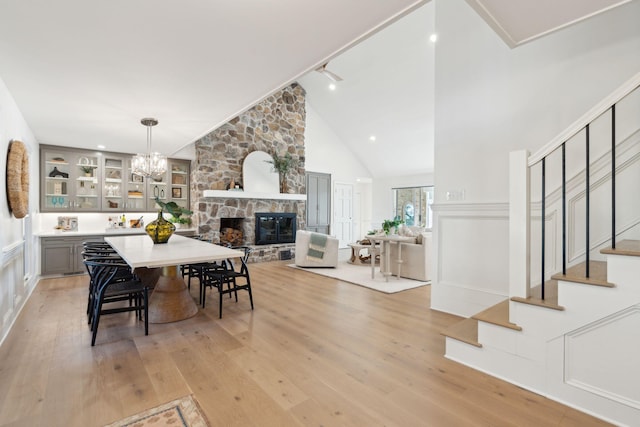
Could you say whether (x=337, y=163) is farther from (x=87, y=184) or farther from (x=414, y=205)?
(x=87, y=184)

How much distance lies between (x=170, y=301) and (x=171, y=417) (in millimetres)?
1769

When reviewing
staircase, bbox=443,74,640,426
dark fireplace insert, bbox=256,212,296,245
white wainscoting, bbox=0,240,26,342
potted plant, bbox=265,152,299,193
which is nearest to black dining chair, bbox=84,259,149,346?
white wainscoting, bbox=0,240,26,342

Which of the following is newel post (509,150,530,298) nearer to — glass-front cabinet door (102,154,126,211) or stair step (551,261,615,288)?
stair step (551,261,615,288)

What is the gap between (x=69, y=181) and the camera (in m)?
5.63

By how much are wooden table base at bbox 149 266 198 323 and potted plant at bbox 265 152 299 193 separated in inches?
178

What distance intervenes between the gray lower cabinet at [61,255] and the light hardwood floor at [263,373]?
6.47 ft

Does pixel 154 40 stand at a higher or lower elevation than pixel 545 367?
higher

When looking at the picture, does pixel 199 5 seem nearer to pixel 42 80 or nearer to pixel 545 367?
pixel 42 80

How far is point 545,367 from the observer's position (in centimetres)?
192

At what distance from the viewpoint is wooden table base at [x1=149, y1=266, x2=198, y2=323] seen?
3201mm

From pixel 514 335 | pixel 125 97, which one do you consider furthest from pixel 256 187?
pixel 514 335

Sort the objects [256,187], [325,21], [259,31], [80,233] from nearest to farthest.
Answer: [325,21]
[259,31]
[80,233]
[256,187]

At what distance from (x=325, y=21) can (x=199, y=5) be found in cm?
67

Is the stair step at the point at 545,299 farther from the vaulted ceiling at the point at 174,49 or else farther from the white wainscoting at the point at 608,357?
the vaulted ceiling at the point at 174,49
